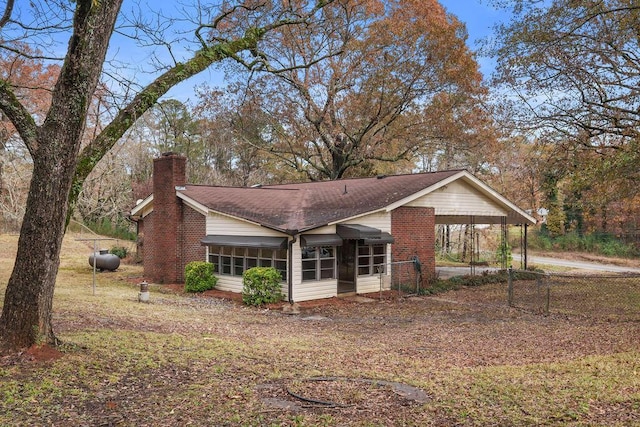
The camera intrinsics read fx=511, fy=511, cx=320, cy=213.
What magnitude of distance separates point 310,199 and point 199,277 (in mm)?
5304

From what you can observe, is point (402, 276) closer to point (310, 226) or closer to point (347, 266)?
point (347, 266)

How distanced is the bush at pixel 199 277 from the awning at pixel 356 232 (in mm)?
4930

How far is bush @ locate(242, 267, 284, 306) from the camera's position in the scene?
15547 millimetres

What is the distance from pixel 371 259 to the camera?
18.1 metres

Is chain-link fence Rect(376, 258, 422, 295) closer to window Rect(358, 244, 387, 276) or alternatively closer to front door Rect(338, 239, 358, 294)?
window Rect(358, 244, 387, 276)

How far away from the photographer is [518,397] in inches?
226

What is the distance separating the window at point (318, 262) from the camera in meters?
16.5

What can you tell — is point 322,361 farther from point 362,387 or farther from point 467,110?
point 467,110

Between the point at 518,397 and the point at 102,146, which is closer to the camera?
the point at 518,397

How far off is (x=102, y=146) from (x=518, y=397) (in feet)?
19.9

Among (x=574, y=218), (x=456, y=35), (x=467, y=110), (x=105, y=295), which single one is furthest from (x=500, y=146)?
(x=105, y=295)

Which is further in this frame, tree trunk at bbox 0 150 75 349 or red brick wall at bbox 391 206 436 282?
red brick wall at bbox 391 206 436 282

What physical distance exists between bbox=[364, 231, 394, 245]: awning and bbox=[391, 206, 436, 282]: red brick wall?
78 cm

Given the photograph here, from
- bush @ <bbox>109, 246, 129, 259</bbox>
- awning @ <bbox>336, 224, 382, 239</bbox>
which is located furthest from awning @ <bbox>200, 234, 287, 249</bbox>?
bush @ <bbox>109, 246, 129, 259</bbox>
